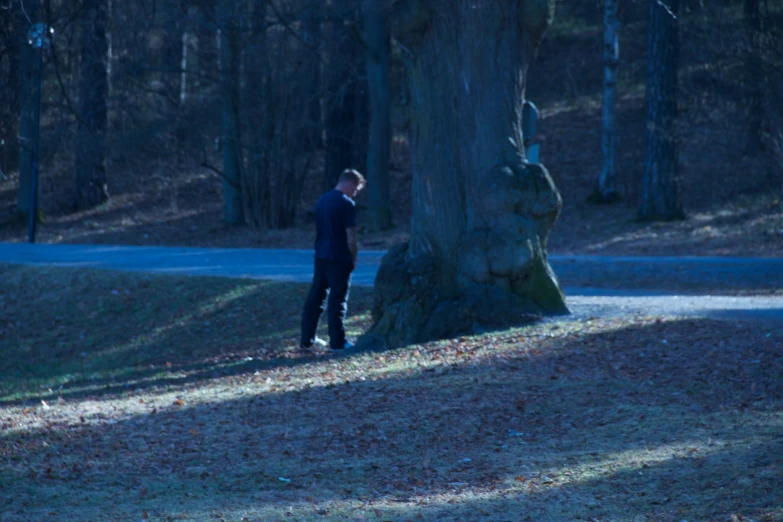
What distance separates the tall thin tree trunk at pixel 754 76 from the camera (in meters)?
18.2

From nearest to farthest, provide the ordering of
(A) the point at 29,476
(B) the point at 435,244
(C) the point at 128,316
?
(A) the point at 29,476 → (B) the point at 435,244 → (C) the point at 128,316

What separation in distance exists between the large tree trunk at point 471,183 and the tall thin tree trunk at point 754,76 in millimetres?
9598

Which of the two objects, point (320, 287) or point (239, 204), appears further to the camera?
point (239, 204)

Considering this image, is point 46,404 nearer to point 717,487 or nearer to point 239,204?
point 717,487

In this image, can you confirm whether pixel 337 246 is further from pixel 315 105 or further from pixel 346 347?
pixel 315 105

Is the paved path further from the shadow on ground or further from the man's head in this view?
the man's head

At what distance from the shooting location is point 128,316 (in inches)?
566

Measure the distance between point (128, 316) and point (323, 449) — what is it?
8758 mm

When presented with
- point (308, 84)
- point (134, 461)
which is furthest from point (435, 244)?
point (308, 84)

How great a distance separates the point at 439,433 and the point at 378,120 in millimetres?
17161

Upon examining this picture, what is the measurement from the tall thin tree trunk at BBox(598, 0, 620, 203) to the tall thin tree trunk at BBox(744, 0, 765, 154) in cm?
372

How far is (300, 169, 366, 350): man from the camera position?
1034 cm

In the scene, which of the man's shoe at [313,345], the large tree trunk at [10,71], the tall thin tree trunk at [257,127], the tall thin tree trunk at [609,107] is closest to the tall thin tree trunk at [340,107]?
the tall thin tree trunk at [257,127]

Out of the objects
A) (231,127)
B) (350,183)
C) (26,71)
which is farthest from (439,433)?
(231,127)
